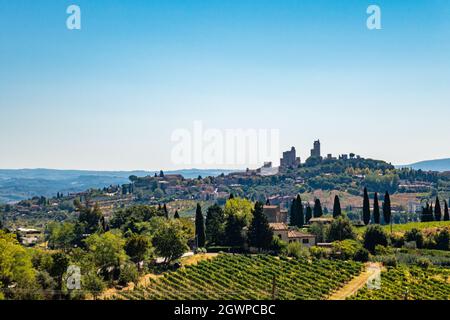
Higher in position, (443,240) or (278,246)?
(443,240)

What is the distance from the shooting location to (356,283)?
3416 centimetres

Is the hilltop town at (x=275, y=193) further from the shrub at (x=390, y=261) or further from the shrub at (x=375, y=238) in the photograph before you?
the shrub at (x=390, y=261)

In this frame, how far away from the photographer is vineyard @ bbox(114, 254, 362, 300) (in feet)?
100

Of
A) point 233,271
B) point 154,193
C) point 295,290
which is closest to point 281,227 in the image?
point 233,271

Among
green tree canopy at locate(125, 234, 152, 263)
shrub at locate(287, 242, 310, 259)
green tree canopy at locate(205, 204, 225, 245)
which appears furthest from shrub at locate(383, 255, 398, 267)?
green tree canopy at locate(125, 234, 152, 263)

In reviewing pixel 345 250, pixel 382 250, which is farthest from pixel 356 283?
pixel 382 250

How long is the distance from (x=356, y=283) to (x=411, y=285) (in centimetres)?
355

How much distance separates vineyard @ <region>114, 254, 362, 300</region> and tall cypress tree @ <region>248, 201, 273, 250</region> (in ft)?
15.8

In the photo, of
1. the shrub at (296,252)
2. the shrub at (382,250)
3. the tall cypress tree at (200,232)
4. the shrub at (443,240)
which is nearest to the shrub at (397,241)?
the shrub at (443,240)

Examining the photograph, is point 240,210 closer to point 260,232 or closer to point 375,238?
point 260,232

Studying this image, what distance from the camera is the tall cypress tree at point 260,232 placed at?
4591 cm

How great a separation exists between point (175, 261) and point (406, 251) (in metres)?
21.0

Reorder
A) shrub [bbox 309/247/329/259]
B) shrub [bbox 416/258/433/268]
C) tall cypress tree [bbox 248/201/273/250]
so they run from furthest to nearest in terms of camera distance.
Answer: tall cypress tree [bbox 248/201/273/250], shrub [bbox 309/247/329/259], shrub [bbox 416/258/433/268]

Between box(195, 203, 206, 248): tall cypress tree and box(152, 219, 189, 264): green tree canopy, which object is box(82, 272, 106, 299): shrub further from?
box(195, 203, 206, 248): tall cypress tree
